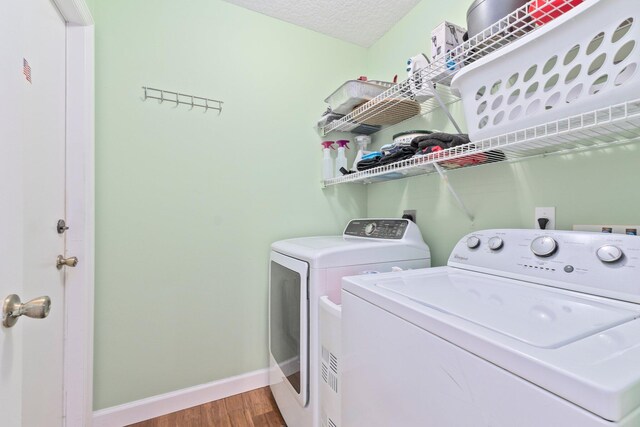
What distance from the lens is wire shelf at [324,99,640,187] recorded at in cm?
74

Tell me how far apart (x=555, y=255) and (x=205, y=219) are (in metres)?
1.71

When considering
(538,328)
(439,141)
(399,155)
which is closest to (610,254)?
(538,328)

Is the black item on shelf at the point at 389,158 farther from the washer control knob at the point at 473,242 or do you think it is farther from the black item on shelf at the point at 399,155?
the washer control knob at the point at 473,242

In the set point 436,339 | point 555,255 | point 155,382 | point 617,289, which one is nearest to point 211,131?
point 155,382

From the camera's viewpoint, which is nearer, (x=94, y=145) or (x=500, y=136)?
(x=500, y=136)

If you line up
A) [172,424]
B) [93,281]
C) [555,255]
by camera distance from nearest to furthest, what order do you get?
[555,255]
[93,281]
[172,424]

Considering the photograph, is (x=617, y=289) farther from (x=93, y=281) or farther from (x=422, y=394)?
(x=93, y=281)

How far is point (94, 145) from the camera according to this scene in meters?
1.46

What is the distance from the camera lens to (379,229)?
5.47 ft

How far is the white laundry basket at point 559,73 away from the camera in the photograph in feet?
2.24

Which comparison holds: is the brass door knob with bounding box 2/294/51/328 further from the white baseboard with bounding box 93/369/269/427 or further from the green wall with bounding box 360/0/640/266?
the green wall with bounding box 360/0/640/266

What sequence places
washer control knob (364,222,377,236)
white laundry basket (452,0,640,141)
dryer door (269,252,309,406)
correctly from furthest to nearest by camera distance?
washer control knob (364,222,377,236)
dryer door (269,252,309,406)
white laundry basket (452,0,640,141)

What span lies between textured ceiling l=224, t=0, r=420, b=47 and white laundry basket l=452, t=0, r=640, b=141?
1.17 meters

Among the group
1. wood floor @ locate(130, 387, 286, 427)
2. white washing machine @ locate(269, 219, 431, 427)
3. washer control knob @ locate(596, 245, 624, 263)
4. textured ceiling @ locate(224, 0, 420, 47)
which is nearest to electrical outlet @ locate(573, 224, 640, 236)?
washer control knob @ locate(596, 245, 624, 263)
